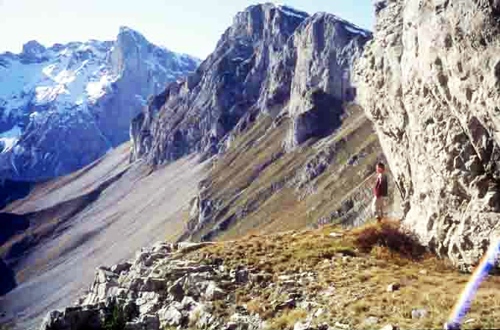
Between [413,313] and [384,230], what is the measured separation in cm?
995

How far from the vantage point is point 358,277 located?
22641mm

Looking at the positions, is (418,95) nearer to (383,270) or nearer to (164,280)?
(383,270)

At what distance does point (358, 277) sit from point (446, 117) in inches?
287

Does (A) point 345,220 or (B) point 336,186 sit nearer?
(A) point 345,220

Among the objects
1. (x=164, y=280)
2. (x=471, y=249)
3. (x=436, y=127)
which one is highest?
(x=436, y=127)

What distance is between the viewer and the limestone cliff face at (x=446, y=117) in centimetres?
2038

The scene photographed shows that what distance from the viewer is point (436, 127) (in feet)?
78.1

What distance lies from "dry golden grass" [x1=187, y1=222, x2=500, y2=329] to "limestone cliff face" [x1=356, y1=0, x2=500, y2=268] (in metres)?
1.66

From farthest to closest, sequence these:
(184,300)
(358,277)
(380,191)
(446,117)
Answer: (380,191), (184,300), (446,117), (358,277)

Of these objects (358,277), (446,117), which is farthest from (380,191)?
(358,277)

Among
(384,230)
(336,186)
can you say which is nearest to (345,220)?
(336,186)

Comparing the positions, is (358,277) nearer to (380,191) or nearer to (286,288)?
(286,288)

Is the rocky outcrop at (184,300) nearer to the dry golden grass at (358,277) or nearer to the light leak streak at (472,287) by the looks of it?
the dry golden grass at (358,277)

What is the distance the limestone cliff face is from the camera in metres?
20.4
